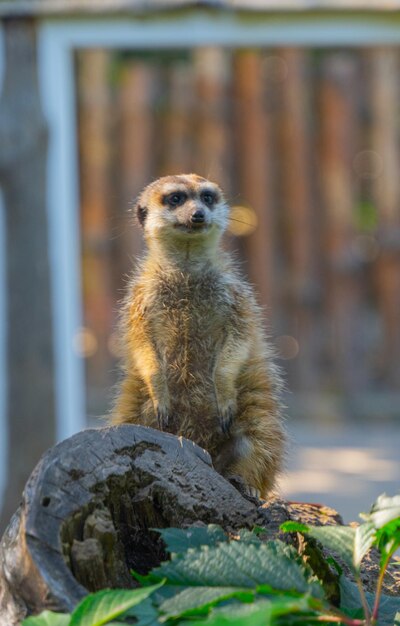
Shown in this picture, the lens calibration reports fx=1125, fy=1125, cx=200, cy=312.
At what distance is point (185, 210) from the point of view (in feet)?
12.5

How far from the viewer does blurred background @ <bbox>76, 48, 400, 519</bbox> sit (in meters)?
11.4

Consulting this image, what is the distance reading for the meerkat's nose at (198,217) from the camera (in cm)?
370

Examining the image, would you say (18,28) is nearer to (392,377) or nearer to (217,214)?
(217,214)

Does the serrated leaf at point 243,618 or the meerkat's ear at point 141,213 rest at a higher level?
the meerkat's ear at point 141,213

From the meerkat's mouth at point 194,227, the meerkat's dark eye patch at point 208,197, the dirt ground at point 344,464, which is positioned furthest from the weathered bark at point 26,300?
the meerkat's mouth at point 194,227

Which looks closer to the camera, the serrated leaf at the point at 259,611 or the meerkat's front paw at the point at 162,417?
the serrated leaf at the point at 259,611

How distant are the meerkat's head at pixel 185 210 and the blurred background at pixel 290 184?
7.28 metres

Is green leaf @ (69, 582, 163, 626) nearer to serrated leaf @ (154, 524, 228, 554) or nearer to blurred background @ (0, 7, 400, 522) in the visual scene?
serrated leaf @ (154, 524, 228, 554)

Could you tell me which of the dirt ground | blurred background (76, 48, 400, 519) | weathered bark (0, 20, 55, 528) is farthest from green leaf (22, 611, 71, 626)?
blurred background (76, 48, 400, 519)

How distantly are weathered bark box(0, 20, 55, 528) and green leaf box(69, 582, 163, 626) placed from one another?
15.7 ft

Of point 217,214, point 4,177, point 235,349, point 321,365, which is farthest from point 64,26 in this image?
point 321,365

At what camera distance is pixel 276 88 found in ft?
38.1

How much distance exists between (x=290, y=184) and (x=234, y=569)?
32.0 feet

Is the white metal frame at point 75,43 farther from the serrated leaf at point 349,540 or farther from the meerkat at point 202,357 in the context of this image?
the serrated leaf at point 349,540
